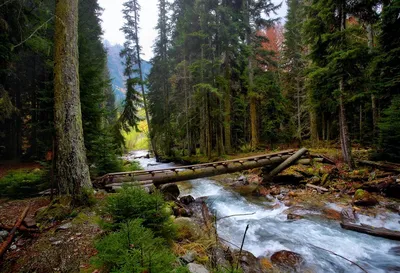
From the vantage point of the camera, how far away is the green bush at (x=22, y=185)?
6.75 meters

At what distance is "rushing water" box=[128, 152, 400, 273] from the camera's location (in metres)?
4.39

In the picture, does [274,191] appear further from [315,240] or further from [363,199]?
[315,240]

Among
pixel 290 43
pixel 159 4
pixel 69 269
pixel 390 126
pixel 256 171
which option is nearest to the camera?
pixel 69 269

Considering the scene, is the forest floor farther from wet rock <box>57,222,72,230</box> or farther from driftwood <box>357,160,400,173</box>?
driftwood <box>357,160,400,173</box>

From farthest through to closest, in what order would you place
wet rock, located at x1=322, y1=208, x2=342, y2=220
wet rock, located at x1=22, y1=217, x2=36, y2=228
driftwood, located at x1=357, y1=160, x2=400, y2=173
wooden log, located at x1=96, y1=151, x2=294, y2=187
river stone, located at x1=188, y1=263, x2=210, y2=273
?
driftwood, located at x1=357, y1=160, x2=400, y2=173 < wooden log, located at x1=96, y1=151, x2=294, y2=187 < wet rock, located at x1=322, y1=208, x2=342, y2=220 < wet rock, located at x1=22, y1=217, x2=36, y2=228 < river stone, located at x1=188, y1=263, x2=210, y2=273

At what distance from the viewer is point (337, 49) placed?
8.99 metres

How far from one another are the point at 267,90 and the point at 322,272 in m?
14.7

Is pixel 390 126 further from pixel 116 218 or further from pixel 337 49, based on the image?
pixel 116 218

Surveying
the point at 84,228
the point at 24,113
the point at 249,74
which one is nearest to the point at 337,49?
the point at 249,74

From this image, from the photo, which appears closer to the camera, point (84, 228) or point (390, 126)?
point (84, 228)

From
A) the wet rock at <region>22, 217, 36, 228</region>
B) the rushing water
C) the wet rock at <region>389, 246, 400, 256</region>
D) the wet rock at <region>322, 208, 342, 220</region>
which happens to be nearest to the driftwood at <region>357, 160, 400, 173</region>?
the rushing water

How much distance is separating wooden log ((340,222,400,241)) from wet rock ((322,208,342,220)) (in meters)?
0.65

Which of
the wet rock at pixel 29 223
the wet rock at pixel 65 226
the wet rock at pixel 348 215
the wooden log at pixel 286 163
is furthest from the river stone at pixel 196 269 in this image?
the wooden log at pixel 286 163

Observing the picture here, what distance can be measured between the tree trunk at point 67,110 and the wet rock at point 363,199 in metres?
8.92
